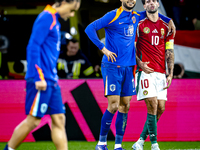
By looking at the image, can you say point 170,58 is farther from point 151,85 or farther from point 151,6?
point 151,6

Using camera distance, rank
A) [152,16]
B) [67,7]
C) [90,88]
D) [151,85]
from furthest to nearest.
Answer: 1. [90,88]
2. [152,16]
3. [151,85]
4. [67,7]

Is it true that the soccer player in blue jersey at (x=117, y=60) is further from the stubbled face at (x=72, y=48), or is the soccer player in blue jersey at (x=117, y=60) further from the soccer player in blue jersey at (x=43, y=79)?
the stubbled face at (x=72, y=48)

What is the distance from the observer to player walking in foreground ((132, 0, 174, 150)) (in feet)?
12.5

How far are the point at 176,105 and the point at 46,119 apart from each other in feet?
6.88

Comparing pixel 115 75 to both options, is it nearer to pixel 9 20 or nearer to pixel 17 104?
pixel 17 104

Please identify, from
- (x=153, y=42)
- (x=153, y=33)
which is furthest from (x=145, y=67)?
(x=153, y=33)

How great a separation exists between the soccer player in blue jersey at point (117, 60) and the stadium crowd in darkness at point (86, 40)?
1516 millimetres

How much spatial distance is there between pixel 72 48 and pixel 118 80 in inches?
72.3

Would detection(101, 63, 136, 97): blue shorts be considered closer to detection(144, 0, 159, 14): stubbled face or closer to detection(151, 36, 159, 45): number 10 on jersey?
detection(151, 36, 159, 45): number 10 on jersey

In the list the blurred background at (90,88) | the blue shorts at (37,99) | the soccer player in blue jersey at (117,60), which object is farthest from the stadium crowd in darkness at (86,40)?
the blue shorts at (37,99)

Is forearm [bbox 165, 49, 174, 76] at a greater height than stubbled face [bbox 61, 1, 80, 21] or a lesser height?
lesser

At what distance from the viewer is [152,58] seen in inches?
151

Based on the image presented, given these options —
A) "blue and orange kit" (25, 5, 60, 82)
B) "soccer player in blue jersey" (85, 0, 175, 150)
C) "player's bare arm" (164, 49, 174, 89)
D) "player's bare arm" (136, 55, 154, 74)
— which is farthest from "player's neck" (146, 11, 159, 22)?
"blue and orange kit" (25, 5, 60, 82)

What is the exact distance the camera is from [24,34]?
210 inches
